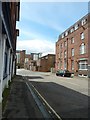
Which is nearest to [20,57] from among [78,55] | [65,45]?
[65,45]

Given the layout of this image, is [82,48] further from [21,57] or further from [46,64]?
[21,57]

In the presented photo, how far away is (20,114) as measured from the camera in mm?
7992

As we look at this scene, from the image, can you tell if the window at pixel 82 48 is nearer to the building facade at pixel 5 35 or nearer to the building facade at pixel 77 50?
the building facade at pixel 77 50

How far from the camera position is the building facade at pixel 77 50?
4400 cm

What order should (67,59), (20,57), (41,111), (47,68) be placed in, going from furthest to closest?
(20,57) < (47,68) < (67,59) < (41,111)

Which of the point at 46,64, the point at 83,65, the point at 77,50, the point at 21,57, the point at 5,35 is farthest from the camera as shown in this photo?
the point at 21,57

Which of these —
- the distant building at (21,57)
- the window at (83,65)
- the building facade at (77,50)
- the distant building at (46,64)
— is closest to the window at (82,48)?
the building facade at (77,50)

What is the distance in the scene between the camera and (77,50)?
47.9m

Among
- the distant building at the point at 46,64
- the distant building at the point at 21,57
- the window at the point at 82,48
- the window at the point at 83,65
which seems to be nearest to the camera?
the window at the point at 83,65

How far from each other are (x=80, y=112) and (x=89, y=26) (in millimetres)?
36604

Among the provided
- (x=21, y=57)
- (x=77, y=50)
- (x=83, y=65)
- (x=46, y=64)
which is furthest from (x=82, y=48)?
(x=21, y=57)

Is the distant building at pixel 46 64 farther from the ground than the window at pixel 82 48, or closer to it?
closer to it

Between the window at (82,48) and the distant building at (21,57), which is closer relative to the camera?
the window at (82,48)

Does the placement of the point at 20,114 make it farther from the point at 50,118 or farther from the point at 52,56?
the point at 52,56
